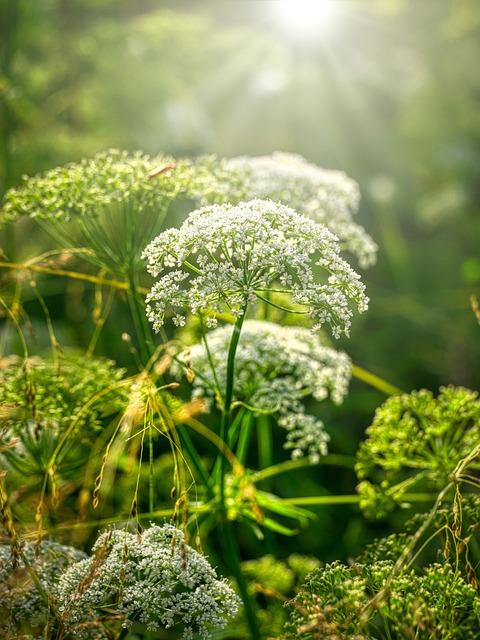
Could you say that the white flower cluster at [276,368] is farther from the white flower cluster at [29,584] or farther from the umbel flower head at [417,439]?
the white flower cluster at [29,584]

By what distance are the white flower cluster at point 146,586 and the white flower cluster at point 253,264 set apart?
0.41 metres

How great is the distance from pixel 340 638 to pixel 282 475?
1855mm

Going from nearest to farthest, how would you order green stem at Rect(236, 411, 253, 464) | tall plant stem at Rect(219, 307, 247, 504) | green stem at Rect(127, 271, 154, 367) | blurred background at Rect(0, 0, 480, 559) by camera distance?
tall plant stem at Rect(219, 307, 247, 504) < green stem at Rect(127, 271, 154, 367) < green stem at Rect(236, 411, 253, 464) < blurred background at Rect(0, 0, 480, 559)

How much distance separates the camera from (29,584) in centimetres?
125

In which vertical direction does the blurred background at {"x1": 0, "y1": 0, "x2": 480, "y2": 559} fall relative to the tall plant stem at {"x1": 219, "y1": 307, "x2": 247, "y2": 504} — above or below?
above

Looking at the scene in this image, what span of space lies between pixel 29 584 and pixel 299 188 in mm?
1211

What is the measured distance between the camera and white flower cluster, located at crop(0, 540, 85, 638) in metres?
1.14

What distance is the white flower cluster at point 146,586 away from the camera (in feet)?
3.73

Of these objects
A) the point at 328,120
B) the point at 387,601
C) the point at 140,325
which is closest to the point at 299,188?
the point at 140,325

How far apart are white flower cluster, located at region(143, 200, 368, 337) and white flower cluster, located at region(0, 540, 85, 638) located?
20.2 inches

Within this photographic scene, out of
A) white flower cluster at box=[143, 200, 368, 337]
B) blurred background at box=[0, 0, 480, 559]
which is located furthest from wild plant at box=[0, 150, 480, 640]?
blurred background at box=[0, 0, 480, 559]

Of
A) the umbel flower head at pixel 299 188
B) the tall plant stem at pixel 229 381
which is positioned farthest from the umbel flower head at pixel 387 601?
the umbel flower head at pixel 299 188

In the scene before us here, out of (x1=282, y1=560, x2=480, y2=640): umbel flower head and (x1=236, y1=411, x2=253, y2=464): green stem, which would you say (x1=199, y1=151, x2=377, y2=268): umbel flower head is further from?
(x1=282, y1=560, x2=480, y2=640): umbel flower head

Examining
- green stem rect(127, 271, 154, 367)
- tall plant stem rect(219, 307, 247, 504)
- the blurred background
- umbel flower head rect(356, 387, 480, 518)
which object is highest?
the blurred background
